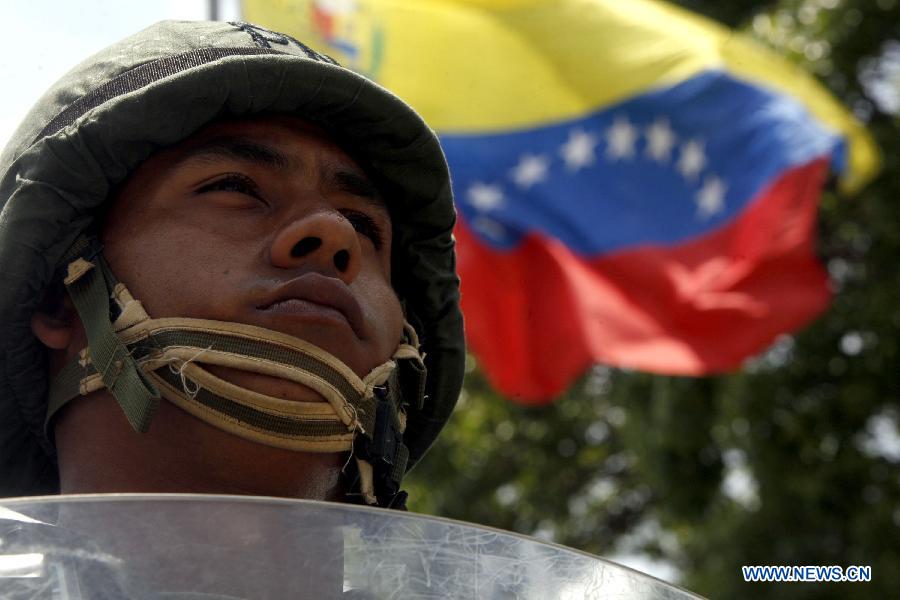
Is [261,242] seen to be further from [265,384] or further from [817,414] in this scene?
[817,414]

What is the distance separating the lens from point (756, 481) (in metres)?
10.8

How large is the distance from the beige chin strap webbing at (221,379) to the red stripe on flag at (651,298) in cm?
596

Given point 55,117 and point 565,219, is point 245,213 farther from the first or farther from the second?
point 565,219

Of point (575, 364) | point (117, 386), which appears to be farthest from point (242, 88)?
point (575, 364)

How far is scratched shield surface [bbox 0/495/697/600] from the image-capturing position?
4.76ft

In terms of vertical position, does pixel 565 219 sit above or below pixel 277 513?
below

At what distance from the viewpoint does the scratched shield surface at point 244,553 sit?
1451mm

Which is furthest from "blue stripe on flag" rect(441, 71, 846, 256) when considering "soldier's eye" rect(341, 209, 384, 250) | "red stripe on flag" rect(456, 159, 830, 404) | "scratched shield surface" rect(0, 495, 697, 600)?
"scratched shield surface" rect(0, 495, 697, 600)

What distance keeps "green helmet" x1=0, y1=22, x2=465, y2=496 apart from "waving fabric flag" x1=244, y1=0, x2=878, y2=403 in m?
5.73

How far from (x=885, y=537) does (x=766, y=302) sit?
8.12 feet

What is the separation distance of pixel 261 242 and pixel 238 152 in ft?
0.61

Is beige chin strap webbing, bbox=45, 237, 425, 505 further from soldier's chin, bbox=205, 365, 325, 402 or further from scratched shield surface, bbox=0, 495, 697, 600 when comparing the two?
scratched shield surface, bbox=0, 495, 697, 600

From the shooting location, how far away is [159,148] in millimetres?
2281

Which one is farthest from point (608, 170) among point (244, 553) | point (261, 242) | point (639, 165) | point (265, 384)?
point (244, 553)
